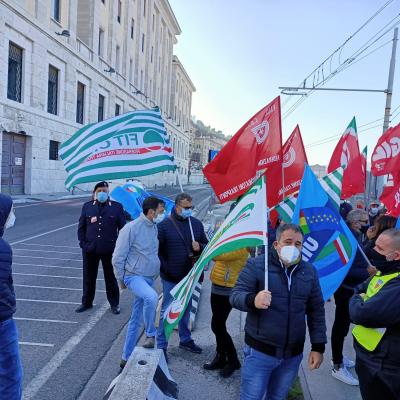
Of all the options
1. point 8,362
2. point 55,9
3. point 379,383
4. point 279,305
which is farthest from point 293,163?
point 55,9

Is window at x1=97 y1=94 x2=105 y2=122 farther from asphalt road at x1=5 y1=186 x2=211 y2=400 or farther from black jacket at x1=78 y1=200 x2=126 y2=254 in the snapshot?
black jacket at x1=78 y1=200 x2=126 y2=254

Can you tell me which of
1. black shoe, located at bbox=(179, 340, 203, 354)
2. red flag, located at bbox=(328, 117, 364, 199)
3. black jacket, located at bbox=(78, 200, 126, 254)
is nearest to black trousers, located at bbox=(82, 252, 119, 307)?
Result: black jacket, located at bbox=(78, 200, 126, 254)

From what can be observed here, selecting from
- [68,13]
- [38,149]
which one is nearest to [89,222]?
[38,149]

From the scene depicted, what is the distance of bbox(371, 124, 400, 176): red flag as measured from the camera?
712 centimetres

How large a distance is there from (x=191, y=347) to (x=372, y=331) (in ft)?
7.89

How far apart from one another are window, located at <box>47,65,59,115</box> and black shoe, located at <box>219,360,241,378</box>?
25.9 meters

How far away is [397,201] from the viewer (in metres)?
5.44

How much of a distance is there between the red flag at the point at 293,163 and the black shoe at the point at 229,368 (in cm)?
292

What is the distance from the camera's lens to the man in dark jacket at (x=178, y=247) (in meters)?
4.25

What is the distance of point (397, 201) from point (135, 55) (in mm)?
46419

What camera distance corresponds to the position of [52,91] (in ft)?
88.9

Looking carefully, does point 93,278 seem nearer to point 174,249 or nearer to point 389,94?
point 174,249

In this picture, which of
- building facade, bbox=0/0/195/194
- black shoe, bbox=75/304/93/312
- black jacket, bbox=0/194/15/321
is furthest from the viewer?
building facade, bbox=0/0/195/194

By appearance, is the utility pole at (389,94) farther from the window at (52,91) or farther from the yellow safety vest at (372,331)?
the window at (52,91)
